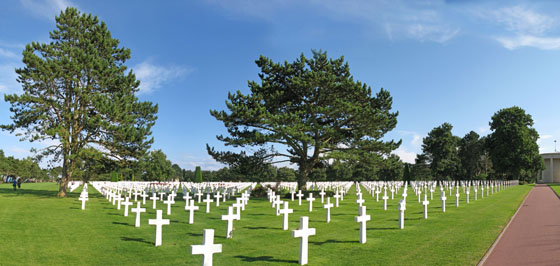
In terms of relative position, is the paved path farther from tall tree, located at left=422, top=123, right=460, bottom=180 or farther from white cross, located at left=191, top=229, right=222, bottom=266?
tall tree, located at left=422, top=123, right=460, bottom=180

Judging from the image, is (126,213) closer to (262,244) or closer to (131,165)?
(262,244)

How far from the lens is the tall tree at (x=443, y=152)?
68.9 m

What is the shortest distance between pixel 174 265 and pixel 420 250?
5.33 metres

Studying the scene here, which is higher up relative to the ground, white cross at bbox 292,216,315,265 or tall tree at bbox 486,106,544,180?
tall tree at bbox 486,106,544,180

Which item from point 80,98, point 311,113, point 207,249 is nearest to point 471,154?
point 311,113

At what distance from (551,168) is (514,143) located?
32.0 m

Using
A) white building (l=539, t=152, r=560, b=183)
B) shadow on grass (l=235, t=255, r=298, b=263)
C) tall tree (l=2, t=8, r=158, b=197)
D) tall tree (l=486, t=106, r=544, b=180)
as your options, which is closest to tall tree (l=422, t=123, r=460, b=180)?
tall tree (l=486, t=106, r=544, b=180)

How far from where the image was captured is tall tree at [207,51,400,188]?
995 inches

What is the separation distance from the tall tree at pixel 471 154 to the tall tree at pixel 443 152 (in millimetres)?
3823

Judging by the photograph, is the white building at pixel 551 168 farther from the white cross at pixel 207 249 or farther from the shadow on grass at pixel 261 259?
the white cross at pixel 207 249

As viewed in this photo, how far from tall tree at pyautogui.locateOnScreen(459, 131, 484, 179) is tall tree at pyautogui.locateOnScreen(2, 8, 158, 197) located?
67349 mm

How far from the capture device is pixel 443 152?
70.3 metres

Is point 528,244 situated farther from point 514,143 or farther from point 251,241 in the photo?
point 514,143

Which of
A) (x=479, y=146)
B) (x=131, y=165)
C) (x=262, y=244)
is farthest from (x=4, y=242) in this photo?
(x=479, y=146)
